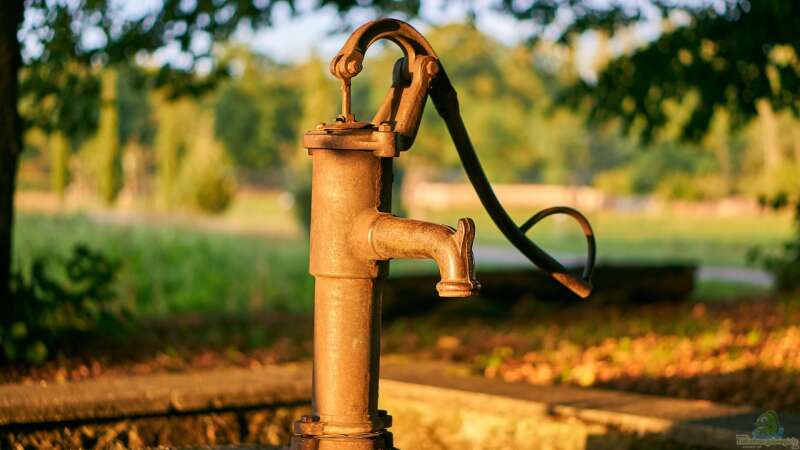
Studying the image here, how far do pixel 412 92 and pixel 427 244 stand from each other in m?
0.39

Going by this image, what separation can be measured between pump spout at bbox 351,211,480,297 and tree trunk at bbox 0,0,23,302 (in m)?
3.51

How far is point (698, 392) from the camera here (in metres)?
5.00

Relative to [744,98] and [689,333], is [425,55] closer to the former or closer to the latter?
[689,333]

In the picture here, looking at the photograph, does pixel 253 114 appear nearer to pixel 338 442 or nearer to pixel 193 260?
pixel 193 260

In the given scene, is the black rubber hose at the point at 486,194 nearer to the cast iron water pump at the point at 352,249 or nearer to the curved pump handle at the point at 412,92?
the curved pump handle at the point at 412,92

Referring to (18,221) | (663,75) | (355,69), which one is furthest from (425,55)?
(18,221)

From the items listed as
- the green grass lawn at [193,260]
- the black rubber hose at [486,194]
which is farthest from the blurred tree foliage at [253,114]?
the black rubber hose at [486,194]

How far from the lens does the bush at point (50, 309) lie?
513 centimetres

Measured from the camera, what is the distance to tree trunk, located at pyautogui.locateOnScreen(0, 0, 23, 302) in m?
5.49

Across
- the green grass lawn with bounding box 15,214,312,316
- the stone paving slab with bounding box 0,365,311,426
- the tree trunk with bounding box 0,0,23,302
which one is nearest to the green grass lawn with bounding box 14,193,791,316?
the green grass lawn with bounding box 15,214,312,316

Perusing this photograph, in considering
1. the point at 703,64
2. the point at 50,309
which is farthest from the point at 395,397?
the point at 703,64

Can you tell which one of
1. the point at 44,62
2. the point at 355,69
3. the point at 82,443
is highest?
the point at 44,62

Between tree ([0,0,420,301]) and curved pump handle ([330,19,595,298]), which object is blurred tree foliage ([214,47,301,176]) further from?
curved pump handle ([330,19,595,298])

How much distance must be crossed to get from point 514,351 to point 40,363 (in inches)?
102
